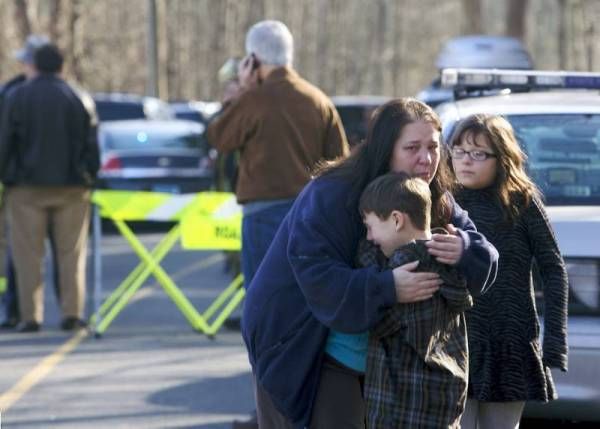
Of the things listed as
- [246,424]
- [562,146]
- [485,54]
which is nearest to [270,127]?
[562,146]

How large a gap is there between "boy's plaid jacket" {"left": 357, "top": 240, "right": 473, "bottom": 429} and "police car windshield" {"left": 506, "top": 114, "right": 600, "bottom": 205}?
3192 millimetres

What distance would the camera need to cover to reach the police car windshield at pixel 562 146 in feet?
25.2

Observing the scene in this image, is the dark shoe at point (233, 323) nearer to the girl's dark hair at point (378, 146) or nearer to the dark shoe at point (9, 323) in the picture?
the dark shoe at point (9, 323)

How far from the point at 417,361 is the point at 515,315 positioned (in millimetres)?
982

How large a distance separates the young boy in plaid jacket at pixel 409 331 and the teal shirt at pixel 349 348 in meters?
0.11

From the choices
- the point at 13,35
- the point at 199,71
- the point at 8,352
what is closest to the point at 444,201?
the point at 8,352

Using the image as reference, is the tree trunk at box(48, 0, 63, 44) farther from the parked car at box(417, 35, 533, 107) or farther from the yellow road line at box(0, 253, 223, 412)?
the yellow road line at box(0, 253, 223, 412)

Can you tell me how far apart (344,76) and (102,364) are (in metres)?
73.8

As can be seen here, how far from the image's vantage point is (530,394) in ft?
17.6

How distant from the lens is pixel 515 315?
543 centimetres

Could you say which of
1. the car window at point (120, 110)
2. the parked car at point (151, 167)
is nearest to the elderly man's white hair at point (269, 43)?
the parked car at point (151, 167)

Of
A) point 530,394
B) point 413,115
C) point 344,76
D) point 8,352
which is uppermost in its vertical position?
point 413,115

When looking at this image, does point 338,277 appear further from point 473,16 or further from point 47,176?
point 473,16

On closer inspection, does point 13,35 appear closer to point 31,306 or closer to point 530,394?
point 31,306
